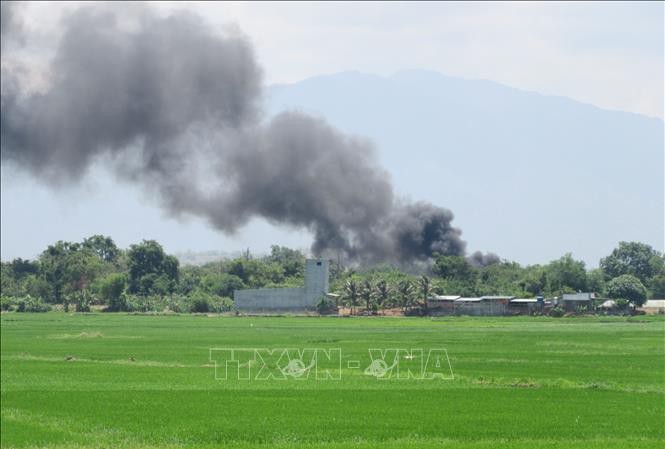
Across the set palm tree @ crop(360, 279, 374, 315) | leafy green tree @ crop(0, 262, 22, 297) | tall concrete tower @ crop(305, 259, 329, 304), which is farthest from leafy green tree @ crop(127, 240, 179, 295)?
palm tree @ crop(360, 279, 374, 315)

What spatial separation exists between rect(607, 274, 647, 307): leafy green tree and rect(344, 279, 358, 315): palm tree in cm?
8449

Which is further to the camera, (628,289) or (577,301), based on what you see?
(577,301)

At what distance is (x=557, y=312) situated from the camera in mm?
75312

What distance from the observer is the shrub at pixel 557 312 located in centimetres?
7268

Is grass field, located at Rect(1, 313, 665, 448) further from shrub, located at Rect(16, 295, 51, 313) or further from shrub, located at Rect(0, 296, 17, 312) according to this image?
shrub, located at Rect(0, 296, 17, 312)

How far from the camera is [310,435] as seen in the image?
2780 centimetres

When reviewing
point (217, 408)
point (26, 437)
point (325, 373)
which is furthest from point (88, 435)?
point (325, 373)

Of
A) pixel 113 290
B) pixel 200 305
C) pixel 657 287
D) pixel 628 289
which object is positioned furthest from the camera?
pixel 113 290

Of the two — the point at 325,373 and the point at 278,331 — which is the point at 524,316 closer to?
the point at 278,331

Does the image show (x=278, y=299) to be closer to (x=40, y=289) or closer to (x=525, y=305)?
(x=525, y=305)

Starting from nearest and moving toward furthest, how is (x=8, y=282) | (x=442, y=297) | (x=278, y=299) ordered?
(x=442, y=297) < (x=278, y=299) < (x=8, y=282)

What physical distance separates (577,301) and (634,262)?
730 inches

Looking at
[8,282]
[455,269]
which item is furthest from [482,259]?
[8,282]

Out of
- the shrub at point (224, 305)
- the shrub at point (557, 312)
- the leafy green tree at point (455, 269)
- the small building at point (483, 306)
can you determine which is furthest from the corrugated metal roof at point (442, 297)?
the shrub at point (557, 312)
